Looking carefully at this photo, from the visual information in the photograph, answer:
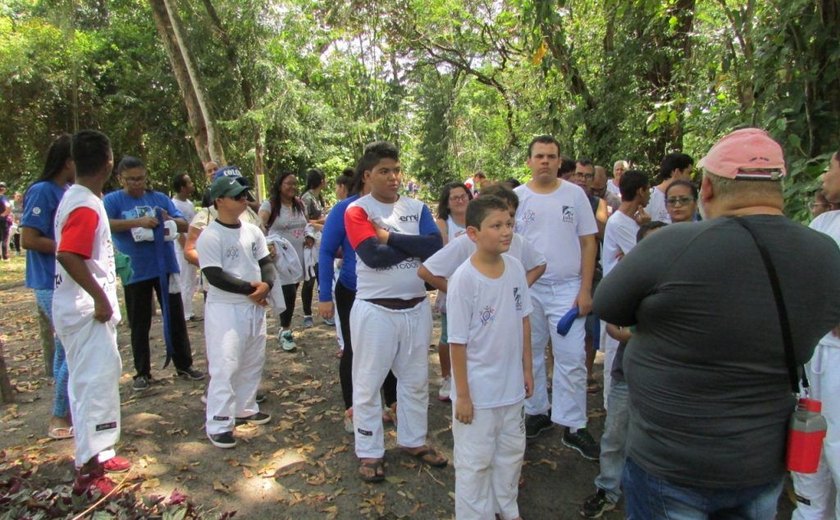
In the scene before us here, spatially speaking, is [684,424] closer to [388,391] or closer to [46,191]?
[388,391]

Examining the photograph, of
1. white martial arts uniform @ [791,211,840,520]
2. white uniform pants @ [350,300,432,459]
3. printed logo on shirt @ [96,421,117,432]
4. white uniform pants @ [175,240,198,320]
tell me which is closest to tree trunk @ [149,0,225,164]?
white uniform pants @ [175,240,198,320]

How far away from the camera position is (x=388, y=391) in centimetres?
480

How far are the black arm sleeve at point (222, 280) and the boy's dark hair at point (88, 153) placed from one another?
1.01m

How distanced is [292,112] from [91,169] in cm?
1835

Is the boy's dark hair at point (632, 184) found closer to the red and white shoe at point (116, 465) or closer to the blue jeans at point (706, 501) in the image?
the blue jeans at point (706, 501)

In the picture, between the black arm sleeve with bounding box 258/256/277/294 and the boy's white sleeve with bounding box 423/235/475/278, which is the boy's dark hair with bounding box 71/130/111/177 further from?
the boy's white sleeve with bounding box 423/235/475/278

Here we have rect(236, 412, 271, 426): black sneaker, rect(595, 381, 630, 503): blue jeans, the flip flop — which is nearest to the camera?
rect(595, 381, 630, 503): blue jeans

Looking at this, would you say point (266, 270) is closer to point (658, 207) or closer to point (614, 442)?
point (614, 442)

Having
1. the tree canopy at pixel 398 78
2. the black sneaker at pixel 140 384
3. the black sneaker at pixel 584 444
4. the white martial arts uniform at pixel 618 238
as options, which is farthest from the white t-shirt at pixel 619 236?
the black sneaker at pixel 140 384

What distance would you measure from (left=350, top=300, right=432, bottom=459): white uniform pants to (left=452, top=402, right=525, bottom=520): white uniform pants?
85cm

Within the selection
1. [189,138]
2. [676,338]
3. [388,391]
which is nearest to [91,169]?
[388,391]

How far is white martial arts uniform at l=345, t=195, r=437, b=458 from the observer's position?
3.70 meters

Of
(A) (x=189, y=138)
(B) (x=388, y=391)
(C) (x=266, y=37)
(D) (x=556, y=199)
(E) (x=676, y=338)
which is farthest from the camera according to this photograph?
(A) (x=189, y=138)

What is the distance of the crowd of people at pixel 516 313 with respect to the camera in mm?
1663
